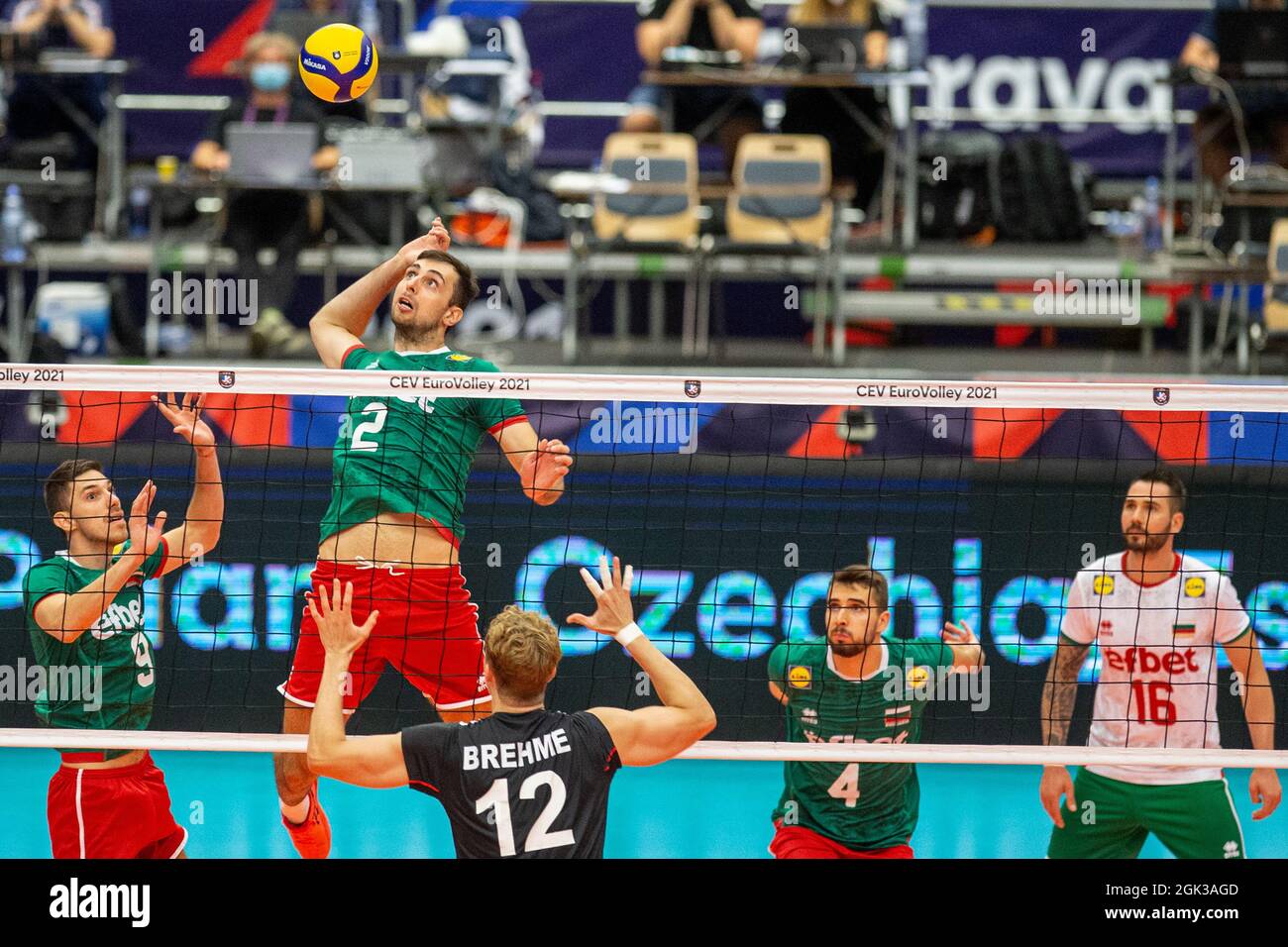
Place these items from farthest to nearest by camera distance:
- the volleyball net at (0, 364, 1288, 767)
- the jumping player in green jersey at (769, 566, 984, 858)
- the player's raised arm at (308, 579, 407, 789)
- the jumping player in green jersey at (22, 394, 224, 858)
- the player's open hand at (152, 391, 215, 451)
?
the volleyball net at (0, 364, 1288, 767)
the jumping player in green jersey at (769, 566, 984, 858)
the jumping player in green jersey at (22, 394, 224, 858)
the player's open hand at (152, 391, 215, 451)
the player's raised arm at (308, 579, 407, 789)

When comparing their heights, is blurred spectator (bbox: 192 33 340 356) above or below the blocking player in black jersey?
above

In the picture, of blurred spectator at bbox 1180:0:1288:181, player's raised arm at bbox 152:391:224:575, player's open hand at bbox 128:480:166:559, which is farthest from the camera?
blurred spectator at bbox 1180:0:1288:181

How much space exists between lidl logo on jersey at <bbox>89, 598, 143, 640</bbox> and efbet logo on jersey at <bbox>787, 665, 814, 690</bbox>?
8.41 feet

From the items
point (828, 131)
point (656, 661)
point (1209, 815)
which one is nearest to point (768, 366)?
point (828, 131)

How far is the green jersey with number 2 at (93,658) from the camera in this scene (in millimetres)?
6320

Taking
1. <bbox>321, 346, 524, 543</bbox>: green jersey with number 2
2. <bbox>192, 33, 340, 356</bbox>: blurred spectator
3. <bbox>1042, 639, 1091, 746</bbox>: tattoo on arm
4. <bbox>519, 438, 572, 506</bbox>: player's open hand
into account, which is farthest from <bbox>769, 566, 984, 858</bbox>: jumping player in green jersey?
<bbox>192, 33, 340, 356</bbox>: blurred spectator

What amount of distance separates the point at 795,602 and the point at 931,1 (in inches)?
271

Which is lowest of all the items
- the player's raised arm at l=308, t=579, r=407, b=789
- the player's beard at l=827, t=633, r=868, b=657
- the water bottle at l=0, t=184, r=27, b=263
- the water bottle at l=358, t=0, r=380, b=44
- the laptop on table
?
the player's raised arm at l=308, t=579, r=407, b=789

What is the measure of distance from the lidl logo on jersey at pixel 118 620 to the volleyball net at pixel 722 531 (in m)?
2.13

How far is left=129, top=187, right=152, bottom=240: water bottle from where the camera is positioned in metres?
13.7

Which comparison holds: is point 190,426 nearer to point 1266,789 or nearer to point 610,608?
point 610,608

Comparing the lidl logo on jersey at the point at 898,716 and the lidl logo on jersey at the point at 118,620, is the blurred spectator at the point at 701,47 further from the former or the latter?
the lidl logo on jersey at the point at 118,620

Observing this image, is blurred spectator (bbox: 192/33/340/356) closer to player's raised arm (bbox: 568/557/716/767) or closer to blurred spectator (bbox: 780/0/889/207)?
blurred spectator (bbox: 780/0/889/207)

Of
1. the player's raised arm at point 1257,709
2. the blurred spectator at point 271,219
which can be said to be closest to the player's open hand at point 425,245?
the player's raised arm at point 1257,709
